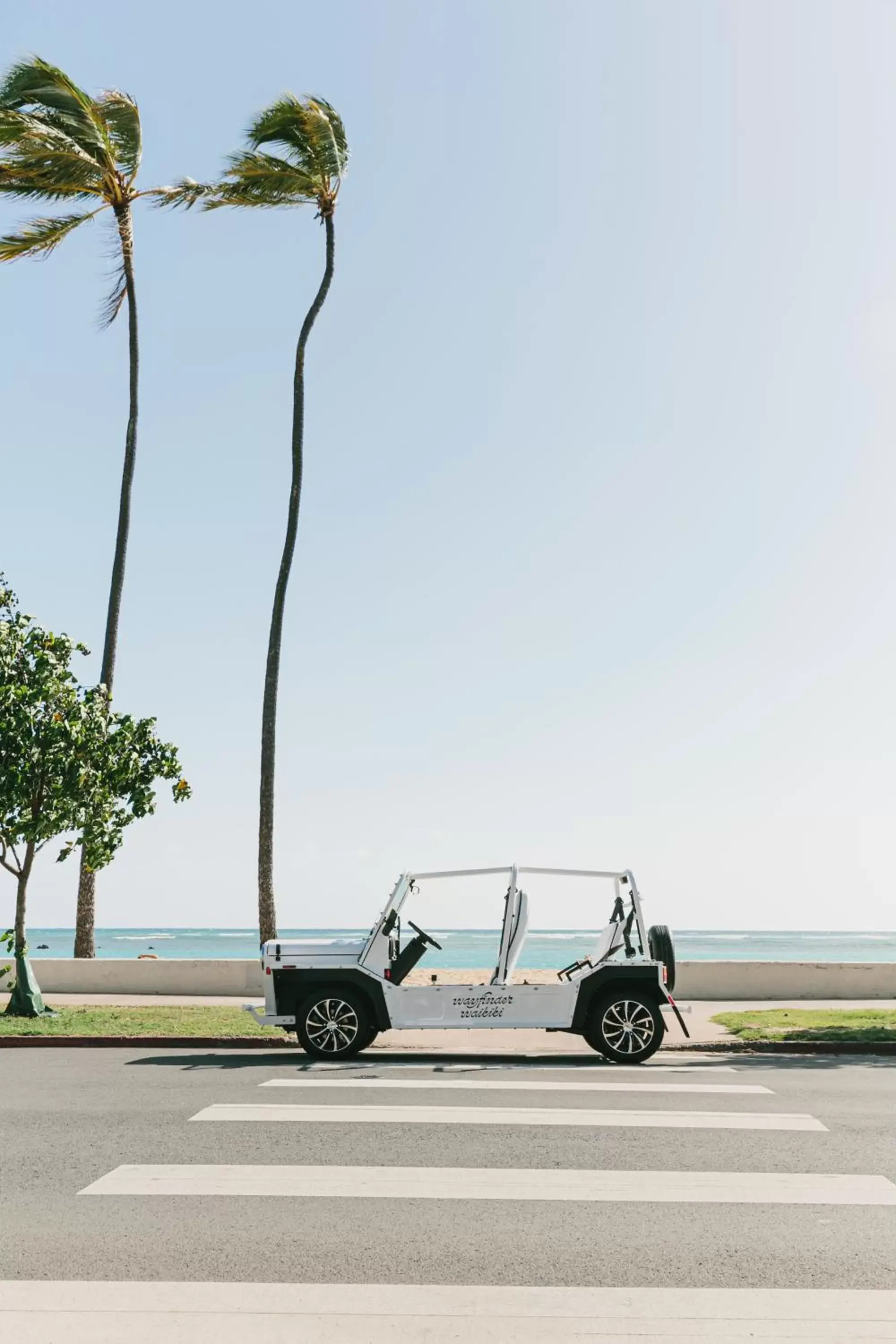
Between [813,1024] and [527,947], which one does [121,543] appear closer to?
[813,1024]

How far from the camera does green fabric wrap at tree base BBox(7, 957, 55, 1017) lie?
17406mm

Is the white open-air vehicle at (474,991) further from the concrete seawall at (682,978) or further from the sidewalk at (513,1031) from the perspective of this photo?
the concrete seawall at (682,978)

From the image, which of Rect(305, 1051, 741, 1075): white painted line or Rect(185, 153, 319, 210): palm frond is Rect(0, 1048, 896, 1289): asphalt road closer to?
Rect(305, 1051, 741, 1075): white painted line

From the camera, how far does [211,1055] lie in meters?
14.0

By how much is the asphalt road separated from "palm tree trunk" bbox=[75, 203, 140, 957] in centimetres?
1114

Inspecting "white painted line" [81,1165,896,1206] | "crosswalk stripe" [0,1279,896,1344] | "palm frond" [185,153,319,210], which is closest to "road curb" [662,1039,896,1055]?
"white painted line" [81,1165,896,1206]

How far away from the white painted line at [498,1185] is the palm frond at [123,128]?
22.5 metres

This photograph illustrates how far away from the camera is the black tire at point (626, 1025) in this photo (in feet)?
42.3

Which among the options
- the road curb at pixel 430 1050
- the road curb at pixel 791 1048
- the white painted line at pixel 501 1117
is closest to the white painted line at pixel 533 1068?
the road curb at pixel 430 1050

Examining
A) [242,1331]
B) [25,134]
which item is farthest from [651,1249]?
[25,134]

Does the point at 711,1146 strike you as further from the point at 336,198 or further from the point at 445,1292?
the point at 336,198

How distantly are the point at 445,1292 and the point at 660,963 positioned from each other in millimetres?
8145

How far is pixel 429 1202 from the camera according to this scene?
6.60 metres

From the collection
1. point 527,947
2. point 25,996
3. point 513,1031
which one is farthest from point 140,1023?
point 527,947
